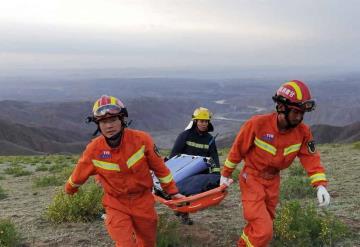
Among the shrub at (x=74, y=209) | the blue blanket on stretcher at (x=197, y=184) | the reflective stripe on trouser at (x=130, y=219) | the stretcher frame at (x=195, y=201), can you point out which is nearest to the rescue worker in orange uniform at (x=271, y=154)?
the stretcher frame at (x=195, y=201)

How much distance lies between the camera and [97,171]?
5.68 meters

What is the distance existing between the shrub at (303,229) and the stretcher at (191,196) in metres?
1.00

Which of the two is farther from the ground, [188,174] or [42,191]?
[188,174]

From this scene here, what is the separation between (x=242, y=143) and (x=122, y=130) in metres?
1.60

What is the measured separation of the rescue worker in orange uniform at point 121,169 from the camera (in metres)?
5.50

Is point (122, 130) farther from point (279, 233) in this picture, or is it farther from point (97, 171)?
point (279, 233)

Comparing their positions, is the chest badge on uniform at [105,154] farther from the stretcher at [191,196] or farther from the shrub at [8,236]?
the shrub at [8,236]

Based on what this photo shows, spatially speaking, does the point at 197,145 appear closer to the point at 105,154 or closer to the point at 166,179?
the point at 166,179

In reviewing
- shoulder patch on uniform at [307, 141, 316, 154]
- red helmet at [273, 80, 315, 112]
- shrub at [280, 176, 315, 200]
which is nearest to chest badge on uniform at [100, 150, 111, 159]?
red helmet at [273, 80, 315, 112]

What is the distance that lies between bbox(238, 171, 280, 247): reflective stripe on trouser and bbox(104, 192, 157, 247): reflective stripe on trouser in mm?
1207

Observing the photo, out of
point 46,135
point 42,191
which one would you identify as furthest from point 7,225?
point 46,135

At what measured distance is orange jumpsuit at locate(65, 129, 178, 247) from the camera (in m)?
5.51

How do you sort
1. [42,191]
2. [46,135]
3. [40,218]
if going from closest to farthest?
1. [40,218]
2. [42,191]
3. [46,135]

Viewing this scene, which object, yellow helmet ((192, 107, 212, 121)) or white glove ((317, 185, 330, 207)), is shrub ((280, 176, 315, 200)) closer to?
yellow helmet ((192, 107, 212, 121))
